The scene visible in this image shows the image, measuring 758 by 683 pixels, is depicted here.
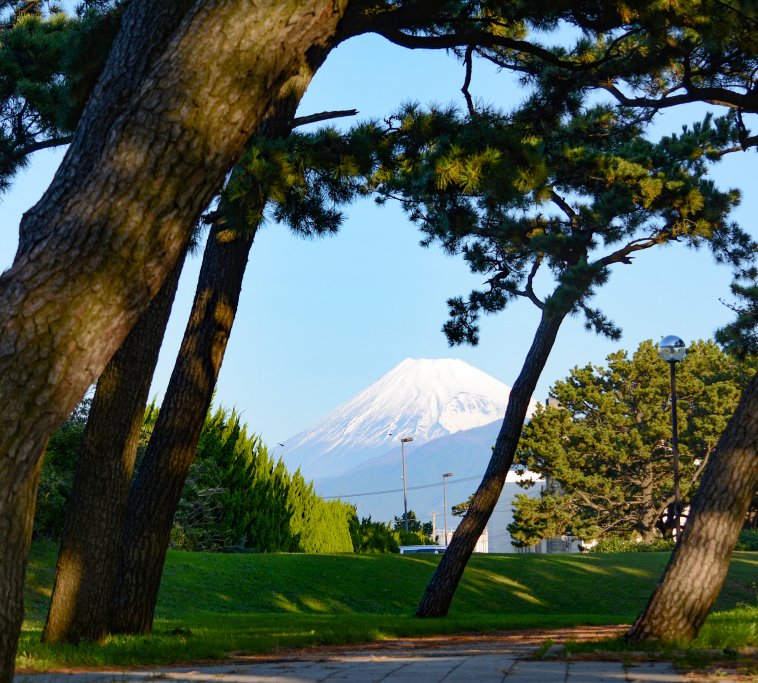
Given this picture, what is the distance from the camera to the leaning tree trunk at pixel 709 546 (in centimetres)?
654

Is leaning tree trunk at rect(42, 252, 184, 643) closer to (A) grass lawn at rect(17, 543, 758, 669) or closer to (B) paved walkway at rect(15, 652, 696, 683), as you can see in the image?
(B) paved walkway at rect(15, 652, 696, 683)

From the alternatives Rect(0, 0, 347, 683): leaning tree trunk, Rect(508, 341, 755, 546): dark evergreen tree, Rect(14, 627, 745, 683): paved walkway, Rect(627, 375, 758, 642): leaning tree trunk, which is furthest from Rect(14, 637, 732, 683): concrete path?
Rect(508, 341, 755, 546): dark evergreen tree

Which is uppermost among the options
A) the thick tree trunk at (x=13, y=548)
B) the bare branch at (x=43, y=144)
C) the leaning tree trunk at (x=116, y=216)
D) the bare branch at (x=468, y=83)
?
the bare branch at (x=468, y=83)

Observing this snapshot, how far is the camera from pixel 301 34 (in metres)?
3.50

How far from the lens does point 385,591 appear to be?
19.1m

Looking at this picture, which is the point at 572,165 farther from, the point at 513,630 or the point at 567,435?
the point at 567,435

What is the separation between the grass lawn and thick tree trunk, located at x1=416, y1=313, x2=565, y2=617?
0.53 metres

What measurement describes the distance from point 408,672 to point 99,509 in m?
3.29

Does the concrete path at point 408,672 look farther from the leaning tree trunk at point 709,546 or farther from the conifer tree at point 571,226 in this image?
the conifer tree at point 571,226

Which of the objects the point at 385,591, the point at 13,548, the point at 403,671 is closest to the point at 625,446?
the point at 385,591

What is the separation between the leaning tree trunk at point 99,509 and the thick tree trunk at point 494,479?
6.76 metres

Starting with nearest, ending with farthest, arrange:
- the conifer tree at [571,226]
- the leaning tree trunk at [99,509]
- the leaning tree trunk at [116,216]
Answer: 1. the leaning tree trunk at [116,216]
2. the leaning tree trunk at [99,509]
3. the conifer tree at [571,226]

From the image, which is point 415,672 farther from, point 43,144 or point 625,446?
point 625,446

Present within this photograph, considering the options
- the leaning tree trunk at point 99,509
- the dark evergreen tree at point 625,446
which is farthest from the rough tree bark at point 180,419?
the dark evergreen tree at point 625,446
